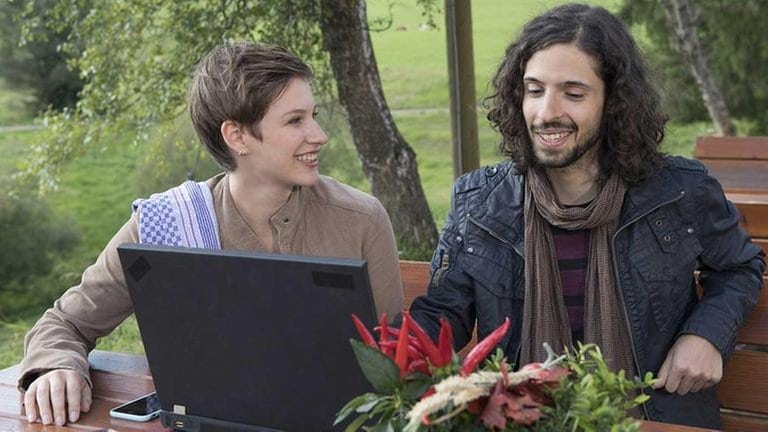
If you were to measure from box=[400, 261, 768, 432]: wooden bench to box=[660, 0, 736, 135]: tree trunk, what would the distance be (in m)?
3.50

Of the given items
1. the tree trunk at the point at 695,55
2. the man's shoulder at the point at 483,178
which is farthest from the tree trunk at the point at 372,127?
the man's shoulder at the point at 483,178

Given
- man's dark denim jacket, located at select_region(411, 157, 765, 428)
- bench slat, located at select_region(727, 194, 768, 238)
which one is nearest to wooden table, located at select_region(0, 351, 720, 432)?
man's dark denim jacket, located at select_region(411, 157, 765, 428)

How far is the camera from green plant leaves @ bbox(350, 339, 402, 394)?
1.51m

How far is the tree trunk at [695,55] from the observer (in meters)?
5.91

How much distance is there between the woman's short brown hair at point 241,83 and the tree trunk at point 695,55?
3.72 meters

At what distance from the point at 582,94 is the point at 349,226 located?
0.60 metres

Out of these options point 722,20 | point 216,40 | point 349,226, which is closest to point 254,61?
point 349,226

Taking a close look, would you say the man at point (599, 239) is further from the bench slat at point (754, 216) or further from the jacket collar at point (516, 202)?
the bench slat at point (754, 216)

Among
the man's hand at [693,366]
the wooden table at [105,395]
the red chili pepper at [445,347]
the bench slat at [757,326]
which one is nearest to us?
the red chili pepper at [445,347]

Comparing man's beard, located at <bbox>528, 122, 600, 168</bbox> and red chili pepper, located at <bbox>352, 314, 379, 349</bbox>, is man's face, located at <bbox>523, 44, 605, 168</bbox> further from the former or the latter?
red chili pepper, located at <bbox>352, 314, 379, 349</bbox>

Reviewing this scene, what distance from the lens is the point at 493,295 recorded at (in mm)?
2646

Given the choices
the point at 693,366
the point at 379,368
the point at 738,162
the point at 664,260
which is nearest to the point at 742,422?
the point at 693,366

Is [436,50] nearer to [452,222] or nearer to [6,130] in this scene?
[6,130]

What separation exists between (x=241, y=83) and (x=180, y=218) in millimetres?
323
